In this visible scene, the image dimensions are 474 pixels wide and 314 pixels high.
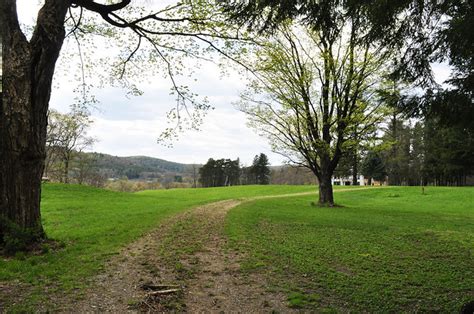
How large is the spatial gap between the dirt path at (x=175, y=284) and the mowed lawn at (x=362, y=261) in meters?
0.44

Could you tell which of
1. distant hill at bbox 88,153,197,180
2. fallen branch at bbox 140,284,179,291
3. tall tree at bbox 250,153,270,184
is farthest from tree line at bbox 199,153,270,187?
fallen branch at bbox 140,284,179,291

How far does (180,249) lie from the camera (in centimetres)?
785

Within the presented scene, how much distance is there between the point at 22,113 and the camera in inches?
274

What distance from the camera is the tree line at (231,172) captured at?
79312 millimetres

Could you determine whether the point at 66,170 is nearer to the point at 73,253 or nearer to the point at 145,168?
the point at 73,253

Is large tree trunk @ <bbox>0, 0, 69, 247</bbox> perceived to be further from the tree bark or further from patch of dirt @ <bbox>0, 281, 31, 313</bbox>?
the tree bark

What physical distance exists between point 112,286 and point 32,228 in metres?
3.14

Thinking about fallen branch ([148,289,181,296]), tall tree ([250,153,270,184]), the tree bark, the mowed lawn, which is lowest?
the mowed lawn

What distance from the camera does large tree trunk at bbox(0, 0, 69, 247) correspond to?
6922 mm

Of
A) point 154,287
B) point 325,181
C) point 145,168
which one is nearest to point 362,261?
point 154,287

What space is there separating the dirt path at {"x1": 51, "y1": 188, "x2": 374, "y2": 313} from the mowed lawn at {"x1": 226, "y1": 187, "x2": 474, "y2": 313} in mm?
438

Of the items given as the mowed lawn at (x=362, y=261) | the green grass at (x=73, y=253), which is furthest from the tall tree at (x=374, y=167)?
the green grass at (x=73, y=253)

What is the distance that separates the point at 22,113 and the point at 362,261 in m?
7.68

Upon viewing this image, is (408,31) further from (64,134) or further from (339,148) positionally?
(64,134)
